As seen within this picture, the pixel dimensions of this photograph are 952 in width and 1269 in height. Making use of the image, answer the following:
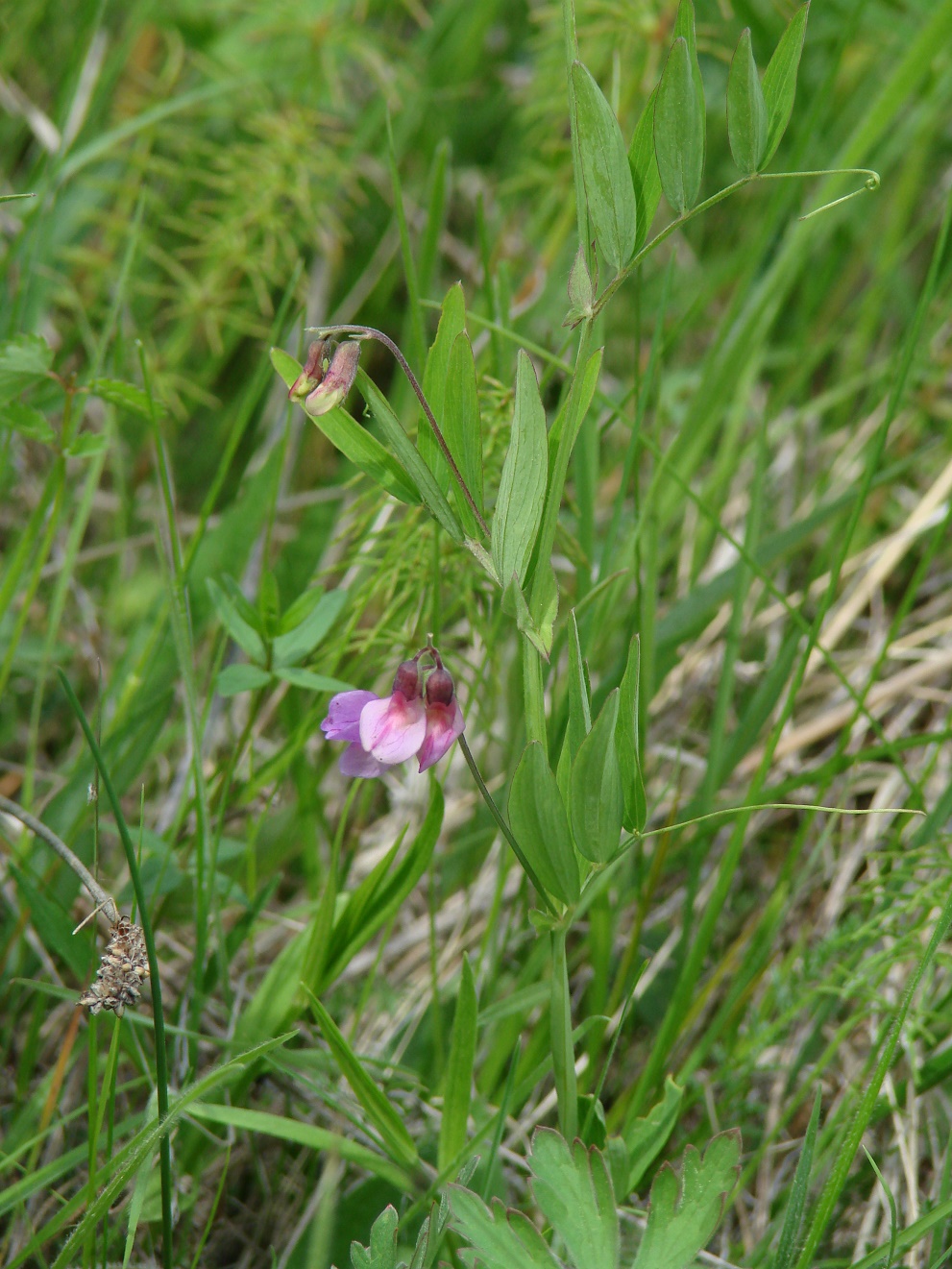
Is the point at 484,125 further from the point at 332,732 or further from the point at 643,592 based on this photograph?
the point at 332,732

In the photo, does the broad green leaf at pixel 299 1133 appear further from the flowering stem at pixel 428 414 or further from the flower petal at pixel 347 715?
the flowering stem at pixel 428 414

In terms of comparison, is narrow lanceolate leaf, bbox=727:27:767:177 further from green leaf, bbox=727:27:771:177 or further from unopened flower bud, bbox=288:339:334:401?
unopened flower bud, bbox=288:339:334:401

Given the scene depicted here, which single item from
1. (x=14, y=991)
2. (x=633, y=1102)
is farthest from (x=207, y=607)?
(x=633, y=1102)

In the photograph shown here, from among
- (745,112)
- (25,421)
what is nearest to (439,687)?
(745,112)

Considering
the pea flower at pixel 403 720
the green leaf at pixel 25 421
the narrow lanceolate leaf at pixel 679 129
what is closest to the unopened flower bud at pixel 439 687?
the pea flower at pixel 403 720

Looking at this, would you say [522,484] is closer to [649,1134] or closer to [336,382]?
[336,382]

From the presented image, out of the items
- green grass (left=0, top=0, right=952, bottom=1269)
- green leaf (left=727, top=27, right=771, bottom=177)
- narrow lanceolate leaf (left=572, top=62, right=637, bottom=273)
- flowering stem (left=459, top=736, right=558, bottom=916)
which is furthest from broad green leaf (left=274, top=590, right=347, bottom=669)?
green leaf (left=727, top=27, right=771, bottom=177)
